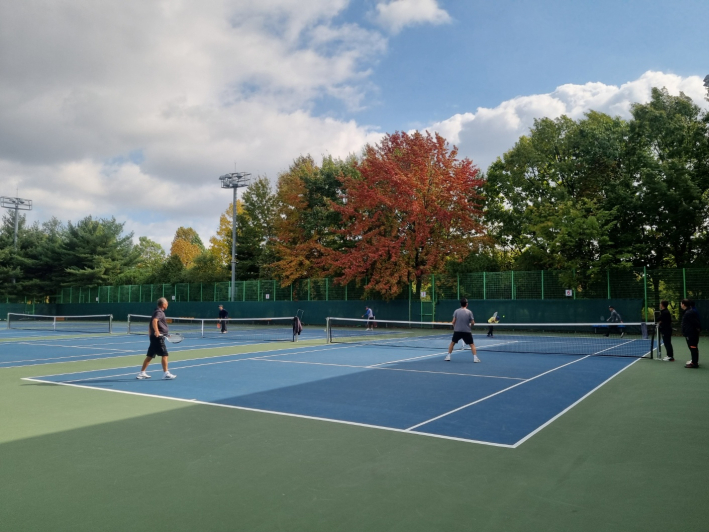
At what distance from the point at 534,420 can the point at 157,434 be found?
460cm

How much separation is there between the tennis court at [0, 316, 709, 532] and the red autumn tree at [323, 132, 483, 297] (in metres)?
19.8

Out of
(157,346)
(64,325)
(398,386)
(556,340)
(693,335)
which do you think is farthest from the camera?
(64,325)

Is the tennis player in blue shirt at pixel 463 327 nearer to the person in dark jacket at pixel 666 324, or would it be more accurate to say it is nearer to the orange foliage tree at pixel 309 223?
the person in dark jacket at pixel 666 324

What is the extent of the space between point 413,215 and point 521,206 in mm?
7274

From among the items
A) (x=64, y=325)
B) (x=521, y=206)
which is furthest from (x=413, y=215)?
(x=64, y=325)

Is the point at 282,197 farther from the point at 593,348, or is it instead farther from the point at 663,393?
the point at 663,393

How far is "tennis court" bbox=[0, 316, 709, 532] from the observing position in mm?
4176

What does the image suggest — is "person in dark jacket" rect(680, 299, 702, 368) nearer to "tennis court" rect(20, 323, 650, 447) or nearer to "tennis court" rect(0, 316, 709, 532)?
"tennis court" rect(0, 316, 709, 532)

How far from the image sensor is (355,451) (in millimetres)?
5867

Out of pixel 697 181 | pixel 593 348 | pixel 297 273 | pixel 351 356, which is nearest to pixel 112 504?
pixel 351 356

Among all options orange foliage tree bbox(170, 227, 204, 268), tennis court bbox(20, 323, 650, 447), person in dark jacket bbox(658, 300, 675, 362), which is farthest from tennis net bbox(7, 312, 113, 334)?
orange foliage tree bbox(170, 227, 204, 268)

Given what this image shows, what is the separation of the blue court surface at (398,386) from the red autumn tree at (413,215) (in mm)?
15898

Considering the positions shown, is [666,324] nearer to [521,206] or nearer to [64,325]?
[521,206]

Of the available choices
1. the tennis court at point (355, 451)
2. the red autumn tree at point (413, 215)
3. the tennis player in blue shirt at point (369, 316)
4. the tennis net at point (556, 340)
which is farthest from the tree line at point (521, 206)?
the tennis court at point (355, 451)
